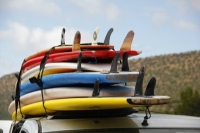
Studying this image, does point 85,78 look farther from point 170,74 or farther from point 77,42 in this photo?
point 170,74

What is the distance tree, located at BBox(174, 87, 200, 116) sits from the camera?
27109 millimetres

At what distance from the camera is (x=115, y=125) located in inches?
163

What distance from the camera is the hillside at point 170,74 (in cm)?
4422

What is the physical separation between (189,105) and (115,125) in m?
24.1

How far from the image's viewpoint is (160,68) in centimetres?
5094

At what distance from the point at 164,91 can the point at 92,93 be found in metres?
39.6

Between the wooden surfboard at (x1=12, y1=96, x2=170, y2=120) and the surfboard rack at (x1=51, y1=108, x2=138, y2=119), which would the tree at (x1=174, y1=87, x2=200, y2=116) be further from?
the wooden surfboard at (x1=12, y1=96, x2=170, y2=120)

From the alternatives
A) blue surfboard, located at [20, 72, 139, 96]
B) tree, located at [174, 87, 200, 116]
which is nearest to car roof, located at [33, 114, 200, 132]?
blue surfboard, located at [20, 72, 139, 96]

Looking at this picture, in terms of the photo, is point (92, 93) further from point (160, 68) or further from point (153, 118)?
point (160, 68)

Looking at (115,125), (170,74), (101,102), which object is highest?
(101,102)

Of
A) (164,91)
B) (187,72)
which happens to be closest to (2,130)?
(164,91)

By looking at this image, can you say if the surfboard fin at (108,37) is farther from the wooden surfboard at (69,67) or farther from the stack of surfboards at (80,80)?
the wooden surfboard at (69,67)

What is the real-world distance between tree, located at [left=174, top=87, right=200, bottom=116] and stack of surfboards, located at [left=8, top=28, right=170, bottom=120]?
22.6 m

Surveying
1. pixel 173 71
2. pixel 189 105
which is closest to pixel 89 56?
pixel 189 105
